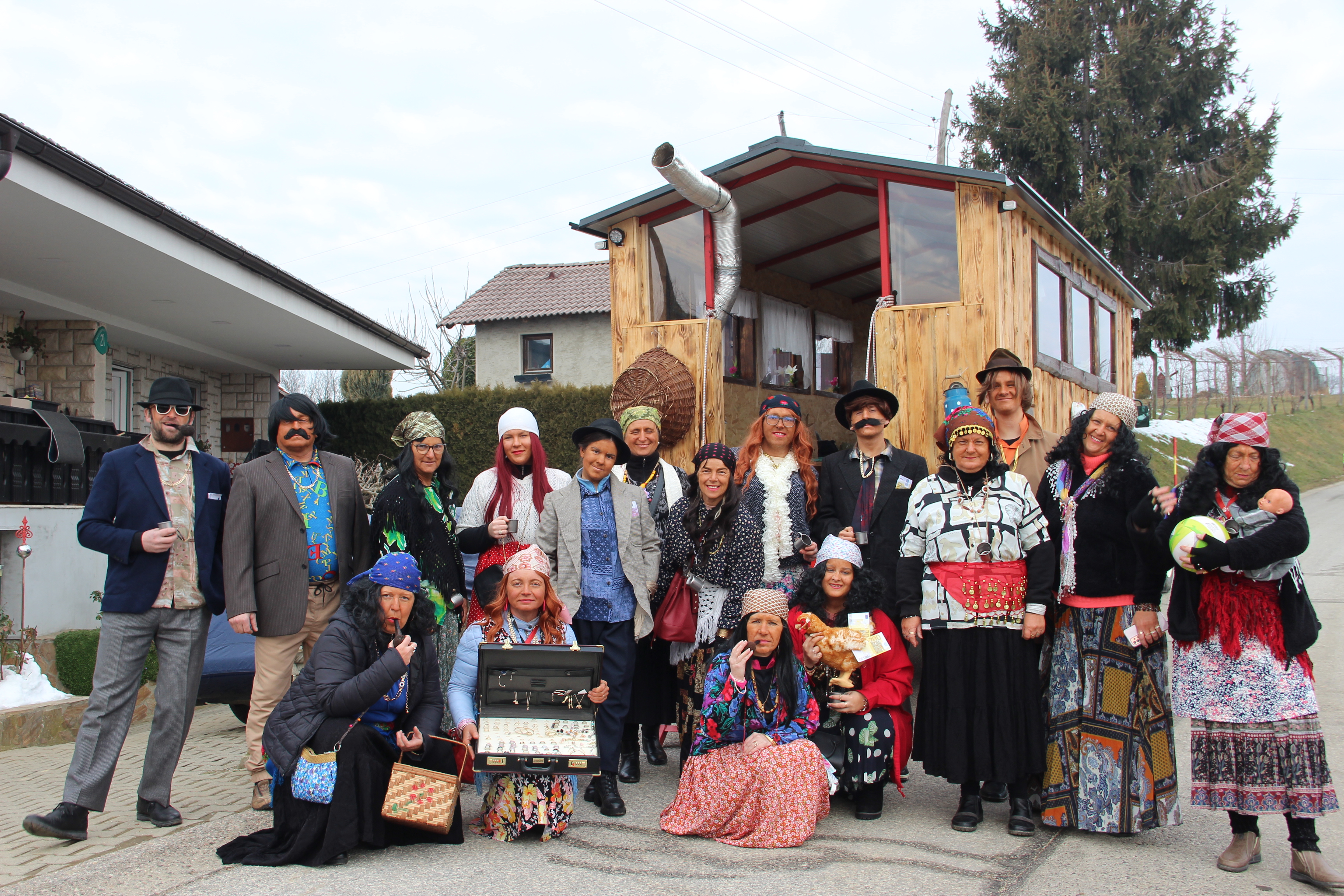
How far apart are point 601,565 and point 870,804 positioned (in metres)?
1.61

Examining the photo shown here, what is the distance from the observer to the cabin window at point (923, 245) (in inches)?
297

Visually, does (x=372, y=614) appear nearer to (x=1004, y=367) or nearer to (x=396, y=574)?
(x=396, y=574)

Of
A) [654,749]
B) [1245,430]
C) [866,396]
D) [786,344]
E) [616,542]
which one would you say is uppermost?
[786,344]

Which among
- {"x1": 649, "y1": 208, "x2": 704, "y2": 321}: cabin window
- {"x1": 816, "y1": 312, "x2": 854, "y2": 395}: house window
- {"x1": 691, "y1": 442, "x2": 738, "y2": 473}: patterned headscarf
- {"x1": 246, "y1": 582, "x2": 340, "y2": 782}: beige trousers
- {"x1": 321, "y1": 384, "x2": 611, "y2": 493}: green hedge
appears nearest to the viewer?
{"x1": 246, "y1": 582, "x2": 340, "y2": 782}: beige trousers

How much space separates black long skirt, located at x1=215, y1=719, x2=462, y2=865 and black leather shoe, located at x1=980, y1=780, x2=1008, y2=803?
2.42m

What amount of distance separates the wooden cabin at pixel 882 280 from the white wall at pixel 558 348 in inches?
509

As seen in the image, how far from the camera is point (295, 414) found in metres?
4.54

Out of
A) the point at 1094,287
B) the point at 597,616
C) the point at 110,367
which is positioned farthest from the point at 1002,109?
the point at 597,616

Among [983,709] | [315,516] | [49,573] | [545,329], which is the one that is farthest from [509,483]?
[545,329]

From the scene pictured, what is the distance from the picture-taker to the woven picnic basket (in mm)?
3727

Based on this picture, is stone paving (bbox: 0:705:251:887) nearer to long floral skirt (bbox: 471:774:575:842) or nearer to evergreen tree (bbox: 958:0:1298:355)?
long floral skirt (bbox: 471:774:575:842)

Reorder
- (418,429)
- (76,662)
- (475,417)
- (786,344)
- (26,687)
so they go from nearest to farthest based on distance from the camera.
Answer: (418,429), (26,687), (76,662), (786,344), (475,417)

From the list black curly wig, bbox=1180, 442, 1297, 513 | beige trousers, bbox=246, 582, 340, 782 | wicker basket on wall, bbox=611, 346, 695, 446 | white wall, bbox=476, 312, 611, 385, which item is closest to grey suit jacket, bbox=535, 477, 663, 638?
beige trousers, bbox=246, 582, 340, 782

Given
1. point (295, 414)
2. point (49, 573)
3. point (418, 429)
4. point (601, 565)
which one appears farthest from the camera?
point (49, 573)
